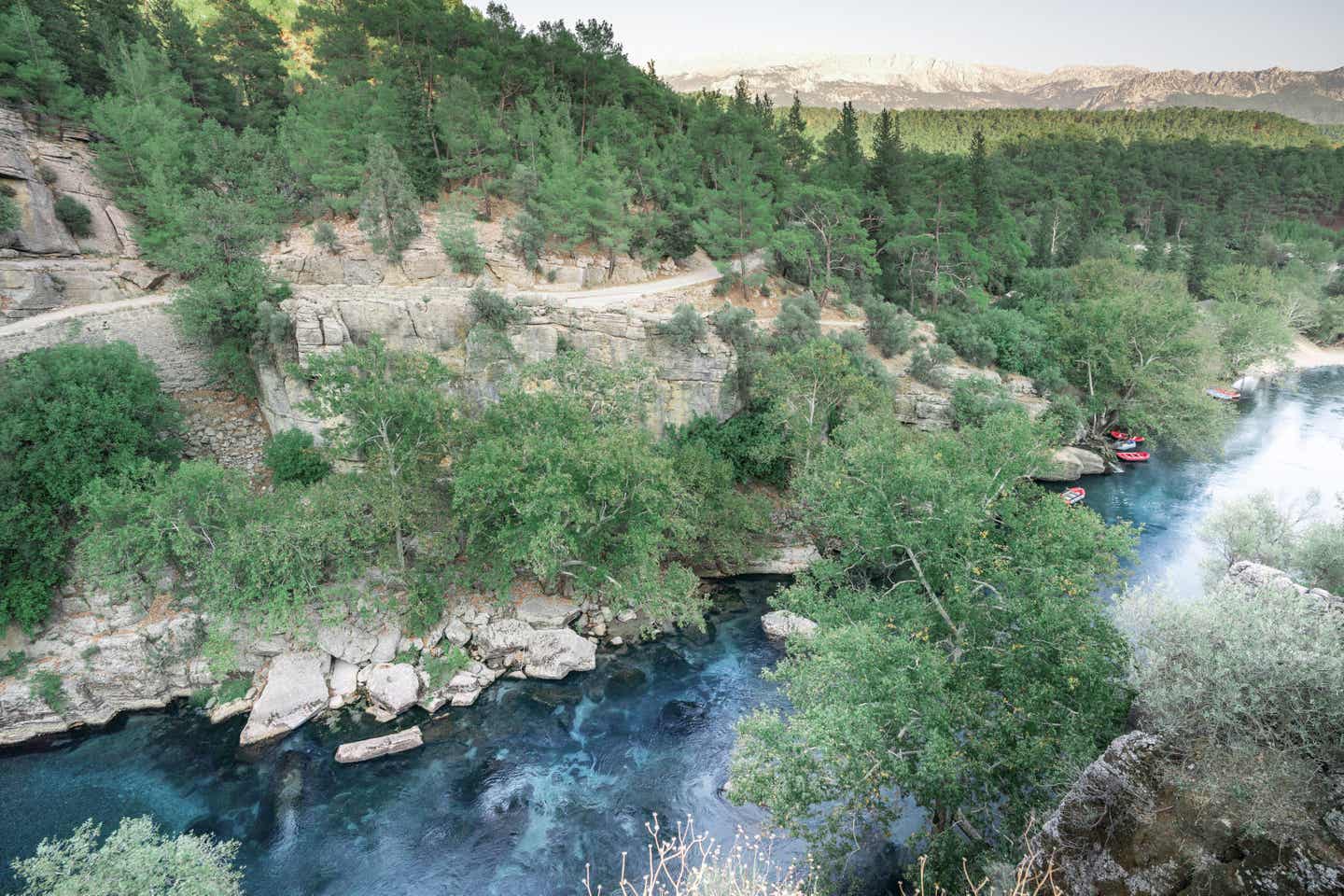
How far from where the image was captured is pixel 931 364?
112 feet

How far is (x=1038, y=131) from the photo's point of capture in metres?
86.8

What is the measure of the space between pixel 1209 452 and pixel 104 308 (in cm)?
5825

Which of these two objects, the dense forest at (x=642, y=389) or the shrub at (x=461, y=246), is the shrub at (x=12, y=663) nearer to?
the dense forest at (x=642, y=389)

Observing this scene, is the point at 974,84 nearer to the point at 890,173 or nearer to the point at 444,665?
the point at 890,173

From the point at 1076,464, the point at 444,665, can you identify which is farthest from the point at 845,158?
the point at 444,665

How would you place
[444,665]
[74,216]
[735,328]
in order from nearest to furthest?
[444,665]
[74,216]
[735,328]

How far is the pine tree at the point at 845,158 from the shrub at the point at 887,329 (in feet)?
35.6

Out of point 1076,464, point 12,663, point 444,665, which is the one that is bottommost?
point 1076,464

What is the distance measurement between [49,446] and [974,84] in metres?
174

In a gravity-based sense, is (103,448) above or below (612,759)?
above

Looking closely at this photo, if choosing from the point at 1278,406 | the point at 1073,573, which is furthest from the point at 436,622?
the point at 1278,406

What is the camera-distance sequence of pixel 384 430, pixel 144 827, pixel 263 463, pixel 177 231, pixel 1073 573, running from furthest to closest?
pixel 177 231 < pixel 263 463 < pixel 384 430 < pixel 1073 573 < pixel 144 827

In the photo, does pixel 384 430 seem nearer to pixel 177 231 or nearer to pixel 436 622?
pixel 436 622

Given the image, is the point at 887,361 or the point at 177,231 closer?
the point at 177,231
